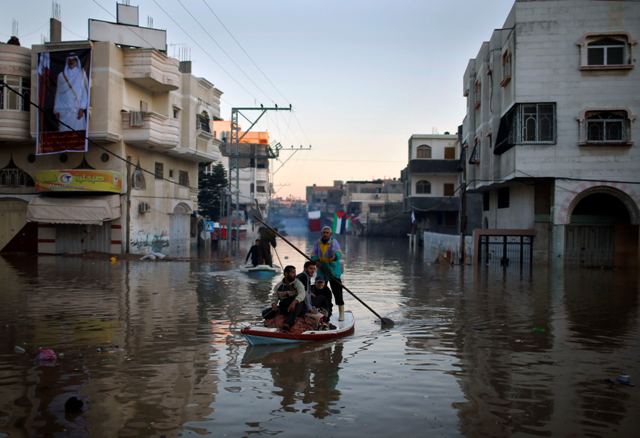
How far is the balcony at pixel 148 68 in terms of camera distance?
32.7 metres

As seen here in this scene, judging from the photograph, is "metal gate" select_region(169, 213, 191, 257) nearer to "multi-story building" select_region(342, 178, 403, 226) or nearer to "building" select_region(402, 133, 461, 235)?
"building" select_region(402, 133, 461, 235)

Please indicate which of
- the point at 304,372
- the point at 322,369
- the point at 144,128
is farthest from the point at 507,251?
the point at 304,372

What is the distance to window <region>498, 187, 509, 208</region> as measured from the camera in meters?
35.0

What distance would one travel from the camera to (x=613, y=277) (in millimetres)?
24484

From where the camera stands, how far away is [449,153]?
61.0m

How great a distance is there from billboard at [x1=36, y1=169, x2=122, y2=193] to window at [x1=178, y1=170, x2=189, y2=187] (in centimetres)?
822

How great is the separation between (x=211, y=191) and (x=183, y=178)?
17189 millimetres

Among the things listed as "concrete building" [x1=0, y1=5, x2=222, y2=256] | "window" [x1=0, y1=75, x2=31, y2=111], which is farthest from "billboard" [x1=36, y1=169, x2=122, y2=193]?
"window" [x1=0, y1=75, x2=31, y2=111]

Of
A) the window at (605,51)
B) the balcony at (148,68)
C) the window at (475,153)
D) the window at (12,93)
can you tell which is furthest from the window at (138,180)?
the window at (605,51)

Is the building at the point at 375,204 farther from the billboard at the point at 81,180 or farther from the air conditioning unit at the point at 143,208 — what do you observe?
the billboard at the point at 81,180

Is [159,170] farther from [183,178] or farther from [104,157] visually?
[104,157]

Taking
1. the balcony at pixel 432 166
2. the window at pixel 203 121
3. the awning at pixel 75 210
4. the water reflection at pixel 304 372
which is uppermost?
the window at pixel 203 121

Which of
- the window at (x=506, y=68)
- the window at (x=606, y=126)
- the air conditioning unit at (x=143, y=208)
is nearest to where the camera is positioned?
the window at (x=606, y=126)

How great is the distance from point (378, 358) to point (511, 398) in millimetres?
2648
